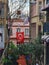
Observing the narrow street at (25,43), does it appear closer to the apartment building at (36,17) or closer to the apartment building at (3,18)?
the apartment building at (36,17)

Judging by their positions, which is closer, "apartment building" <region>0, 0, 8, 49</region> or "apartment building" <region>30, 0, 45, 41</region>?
"apartment building" <region>30, 0, 45, 41</region>

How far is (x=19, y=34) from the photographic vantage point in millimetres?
33938

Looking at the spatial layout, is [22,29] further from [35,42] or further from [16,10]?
[16,10]

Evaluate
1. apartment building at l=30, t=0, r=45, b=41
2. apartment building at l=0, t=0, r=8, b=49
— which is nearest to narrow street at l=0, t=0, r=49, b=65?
apartment building at l=30, t=0, r=45, b=41

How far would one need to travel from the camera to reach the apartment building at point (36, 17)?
131ft

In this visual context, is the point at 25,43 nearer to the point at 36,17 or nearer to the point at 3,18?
the point at 36,17

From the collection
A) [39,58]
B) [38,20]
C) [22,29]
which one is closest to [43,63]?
[39,58]

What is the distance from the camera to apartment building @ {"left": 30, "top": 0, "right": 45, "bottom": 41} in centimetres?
3981

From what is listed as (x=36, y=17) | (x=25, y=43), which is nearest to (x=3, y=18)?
(x=36, y=17)

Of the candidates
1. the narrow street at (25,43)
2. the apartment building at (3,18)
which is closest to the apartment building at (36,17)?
the narrow street at (25,43)

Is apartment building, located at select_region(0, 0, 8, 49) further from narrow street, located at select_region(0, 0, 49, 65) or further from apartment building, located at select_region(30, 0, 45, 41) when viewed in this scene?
narrow street, located at select_region(0, 0, 49, 65)

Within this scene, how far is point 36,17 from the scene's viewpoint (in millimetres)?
41344

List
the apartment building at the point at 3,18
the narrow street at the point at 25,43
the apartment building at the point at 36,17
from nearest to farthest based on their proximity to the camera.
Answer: the narrow street at the point at 25,43
the apartment building at the point at 36,17
the apartment building at the point at 3,18

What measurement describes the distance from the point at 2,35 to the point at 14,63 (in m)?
16.0
